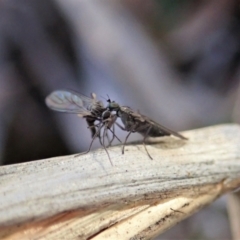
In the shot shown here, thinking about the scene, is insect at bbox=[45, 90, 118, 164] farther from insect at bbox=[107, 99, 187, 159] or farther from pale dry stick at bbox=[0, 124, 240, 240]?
pale dry stick at bbox=[0, 124, 240, 240]

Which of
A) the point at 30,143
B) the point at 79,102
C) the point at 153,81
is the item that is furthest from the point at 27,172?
the point at 153,81

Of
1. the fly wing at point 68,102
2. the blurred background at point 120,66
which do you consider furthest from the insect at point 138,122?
the blurred background at point 120,66

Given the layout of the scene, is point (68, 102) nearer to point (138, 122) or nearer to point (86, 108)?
point (86, 108)

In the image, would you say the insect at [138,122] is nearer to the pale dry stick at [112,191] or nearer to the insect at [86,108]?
the insect at [86,108]

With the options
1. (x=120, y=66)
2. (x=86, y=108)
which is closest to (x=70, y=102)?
(x=86, y=108)

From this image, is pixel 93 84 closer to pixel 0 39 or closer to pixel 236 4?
pixel 0 39

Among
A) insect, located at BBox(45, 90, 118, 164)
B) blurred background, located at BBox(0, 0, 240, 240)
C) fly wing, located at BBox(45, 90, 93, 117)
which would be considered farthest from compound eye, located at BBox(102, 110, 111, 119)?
blurred background, located at BBox(0, 0, 240, 240)
